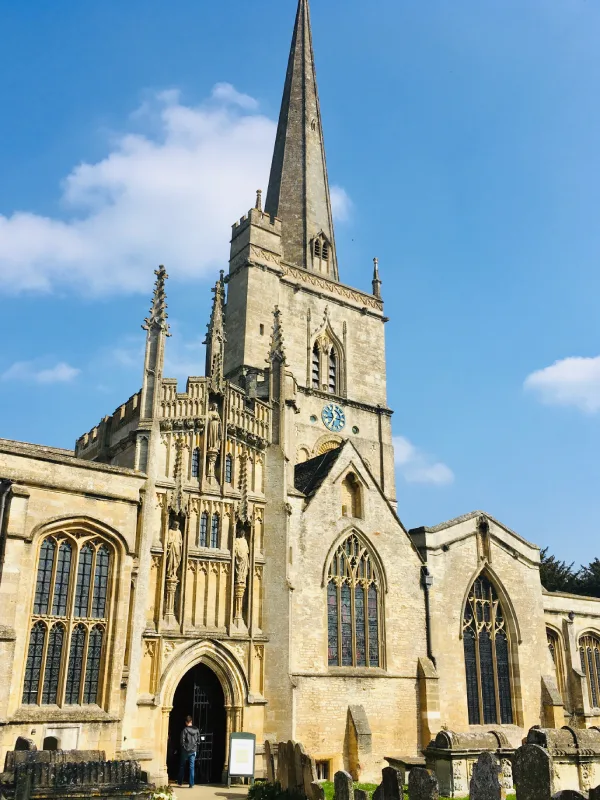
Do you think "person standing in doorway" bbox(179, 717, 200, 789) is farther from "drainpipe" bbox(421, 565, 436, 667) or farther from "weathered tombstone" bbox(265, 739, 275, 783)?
"drainpipe" bbox(421, 565, 436, 667)

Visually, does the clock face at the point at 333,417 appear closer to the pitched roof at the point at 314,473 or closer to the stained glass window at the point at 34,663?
the pitched roof at the point at 314,473

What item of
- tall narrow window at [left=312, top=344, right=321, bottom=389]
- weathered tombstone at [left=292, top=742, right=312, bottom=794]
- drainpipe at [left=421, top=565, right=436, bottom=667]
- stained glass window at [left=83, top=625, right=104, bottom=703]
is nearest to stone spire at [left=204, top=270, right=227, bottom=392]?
stained glass window at [left=83, top=625, right=104, bottom=703]

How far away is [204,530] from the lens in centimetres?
2347

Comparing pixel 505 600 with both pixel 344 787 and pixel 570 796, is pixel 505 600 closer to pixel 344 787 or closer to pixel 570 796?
pixel 344 787

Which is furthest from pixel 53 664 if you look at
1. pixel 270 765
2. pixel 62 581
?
pixel 270 765

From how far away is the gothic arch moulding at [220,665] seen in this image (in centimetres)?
2173

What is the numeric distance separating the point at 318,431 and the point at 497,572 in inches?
481

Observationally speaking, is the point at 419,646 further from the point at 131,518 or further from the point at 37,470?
the point at 37,470

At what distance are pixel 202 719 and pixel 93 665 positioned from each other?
4.65 metres

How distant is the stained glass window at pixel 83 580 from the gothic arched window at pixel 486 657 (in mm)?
15177

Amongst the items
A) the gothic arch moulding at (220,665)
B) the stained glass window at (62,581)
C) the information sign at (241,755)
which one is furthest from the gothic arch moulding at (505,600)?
the stained glass window at (62,581)

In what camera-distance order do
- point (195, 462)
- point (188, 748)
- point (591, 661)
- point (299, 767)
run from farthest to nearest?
point (591, 661), point (195, 462), point (188, 748), point (299, 767)

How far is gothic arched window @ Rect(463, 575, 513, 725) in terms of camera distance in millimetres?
28609

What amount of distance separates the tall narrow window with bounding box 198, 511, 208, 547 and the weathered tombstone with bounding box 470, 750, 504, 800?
1300 centimetres
